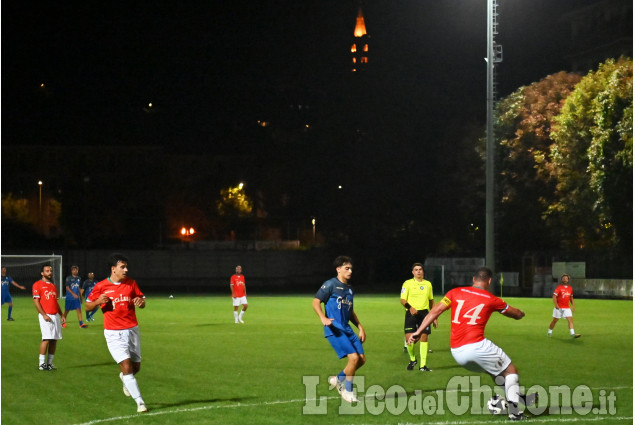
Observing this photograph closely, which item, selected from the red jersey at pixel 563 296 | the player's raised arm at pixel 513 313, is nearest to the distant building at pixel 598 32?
the red jersey at pixel 563 296

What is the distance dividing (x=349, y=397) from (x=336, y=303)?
4.46 ft

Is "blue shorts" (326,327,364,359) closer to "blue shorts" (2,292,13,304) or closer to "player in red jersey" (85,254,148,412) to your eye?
"player in red jersey" (85,254,148,412)

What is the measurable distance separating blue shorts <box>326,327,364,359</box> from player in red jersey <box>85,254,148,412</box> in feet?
9.26

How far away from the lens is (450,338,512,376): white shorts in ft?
38.8

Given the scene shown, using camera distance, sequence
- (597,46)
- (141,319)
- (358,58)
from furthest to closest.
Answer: (358,58) → (597,46) → (141,319)

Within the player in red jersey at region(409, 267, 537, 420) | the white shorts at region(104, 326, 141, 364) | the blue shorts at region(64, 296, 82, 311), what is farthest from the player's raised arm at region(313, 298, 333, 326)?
the blue shorts at region(64, 296, 82, 311)

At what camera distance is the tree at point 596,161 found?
52344 millimetres

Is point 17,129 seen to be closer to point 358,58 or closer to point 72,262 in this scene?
point 72,262

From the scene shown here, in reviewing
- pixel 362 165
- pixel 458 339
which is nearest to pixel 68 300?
pixel 458 339

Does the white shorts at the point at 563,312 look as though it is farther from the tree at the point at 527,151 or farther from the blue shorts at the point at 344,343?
the tree at the point at 527,151

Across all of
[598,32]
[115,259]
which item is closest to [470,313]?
[115,259]

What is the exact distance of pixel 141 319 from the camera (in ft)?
119

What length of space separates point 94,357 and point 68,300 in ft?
39.7

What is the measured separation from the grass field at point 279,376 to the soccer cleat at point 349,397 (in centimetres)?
18
